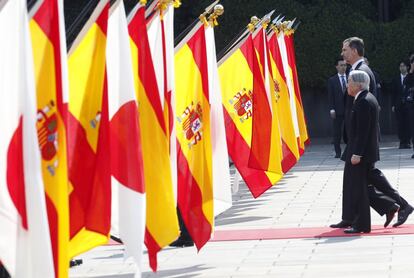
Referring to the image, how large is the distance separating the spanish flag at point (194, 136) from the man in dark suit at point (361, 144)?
70.2 inches

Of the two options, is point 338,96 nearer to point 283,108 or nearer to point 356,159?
point 283,108

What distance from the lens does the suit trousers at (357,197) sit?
12219 mm

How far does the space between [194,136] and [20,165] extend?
13.7 feet

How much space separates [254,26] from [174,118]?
5.72 meters

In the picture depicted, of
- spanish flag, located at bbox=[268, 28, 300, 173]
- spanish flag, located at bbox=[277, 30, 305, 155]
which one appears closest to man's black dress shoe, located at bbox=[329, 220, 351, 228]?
spanish flag, located at bbox=[268, 28, 300, 173]

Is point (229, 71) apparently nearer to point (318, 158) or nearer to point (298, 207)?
point (298, 207)

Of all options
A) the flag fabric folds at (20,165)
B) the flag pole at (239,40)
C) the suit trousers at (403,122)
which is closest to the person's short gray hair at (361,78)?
the flag pole at (239,40)

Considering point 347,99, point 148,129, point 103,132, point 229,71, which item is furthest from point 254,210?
point 103,132

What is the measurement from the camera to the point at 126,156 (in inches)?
331

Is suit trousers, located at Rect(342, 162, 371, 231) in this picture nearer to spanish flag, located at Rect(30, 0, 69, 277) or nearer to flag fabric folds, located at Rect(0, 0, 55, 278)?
spanish flag, located at Rect(30, 0, 69, 277)

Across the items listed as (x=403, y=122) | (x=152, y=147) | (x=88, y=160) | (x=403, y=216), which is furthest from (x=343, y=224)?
(x=403, y=122)

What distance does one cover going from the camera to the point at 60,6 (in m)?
7.25

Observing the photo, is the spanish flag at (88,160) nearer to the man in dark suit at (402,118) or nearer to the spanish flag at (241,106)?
the spanish flag at (241,106)

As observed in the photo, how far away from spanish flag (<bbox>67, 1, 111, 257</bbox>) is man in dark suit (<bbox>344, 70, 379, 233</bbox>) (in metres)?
4.71
